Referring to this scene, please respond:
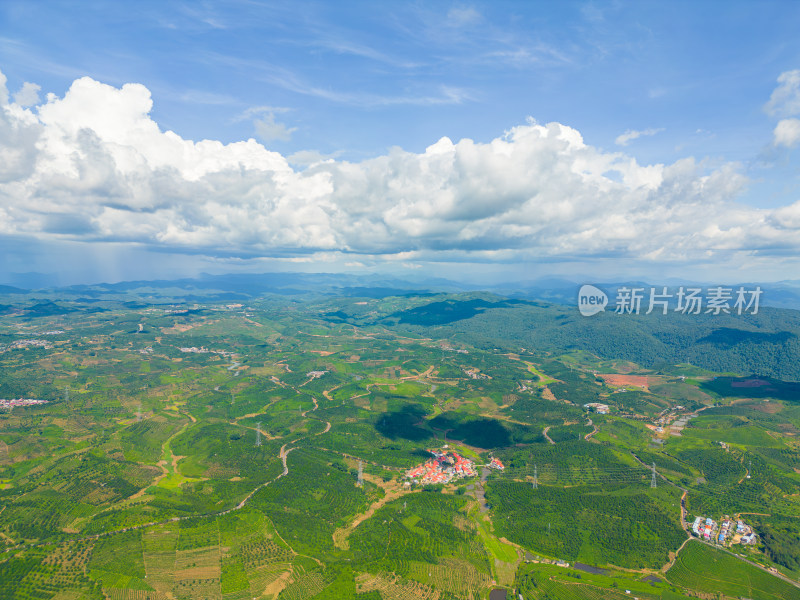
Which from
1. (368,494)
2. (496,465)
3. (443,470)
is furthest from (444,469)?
(368,494)

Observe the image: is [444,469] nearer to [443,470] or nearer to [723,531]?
[443,470]

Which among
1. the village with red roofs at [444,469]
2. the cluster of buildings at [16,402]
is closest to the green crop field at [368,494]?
the village with red roofs at [444,469]

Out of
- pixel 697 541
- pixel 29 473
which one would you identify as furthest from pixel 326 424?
pixel 697 541

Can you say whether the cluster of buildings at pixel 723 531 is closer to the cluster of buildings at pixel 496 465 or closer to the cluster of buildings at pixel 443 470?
the cluster of buildings at pixel 496 465

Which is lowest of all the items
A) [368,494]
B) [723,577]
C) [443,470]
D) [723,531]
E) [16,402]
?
[16,402]

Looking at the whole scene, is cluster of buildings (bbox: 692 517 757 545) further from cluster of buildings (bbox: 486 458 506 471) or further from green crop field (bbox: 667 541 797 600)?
cluster of buildings (bbox: 486 458 506 471)

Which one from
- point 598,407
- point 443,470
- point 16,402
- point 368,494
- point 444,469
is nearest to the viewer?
point 368,494

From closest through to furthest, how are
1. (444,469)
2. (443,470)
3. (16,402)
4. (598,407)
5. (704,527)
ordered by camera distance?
(704,527)
(443,470)
(444,469)
(16,402)
(598,407)
